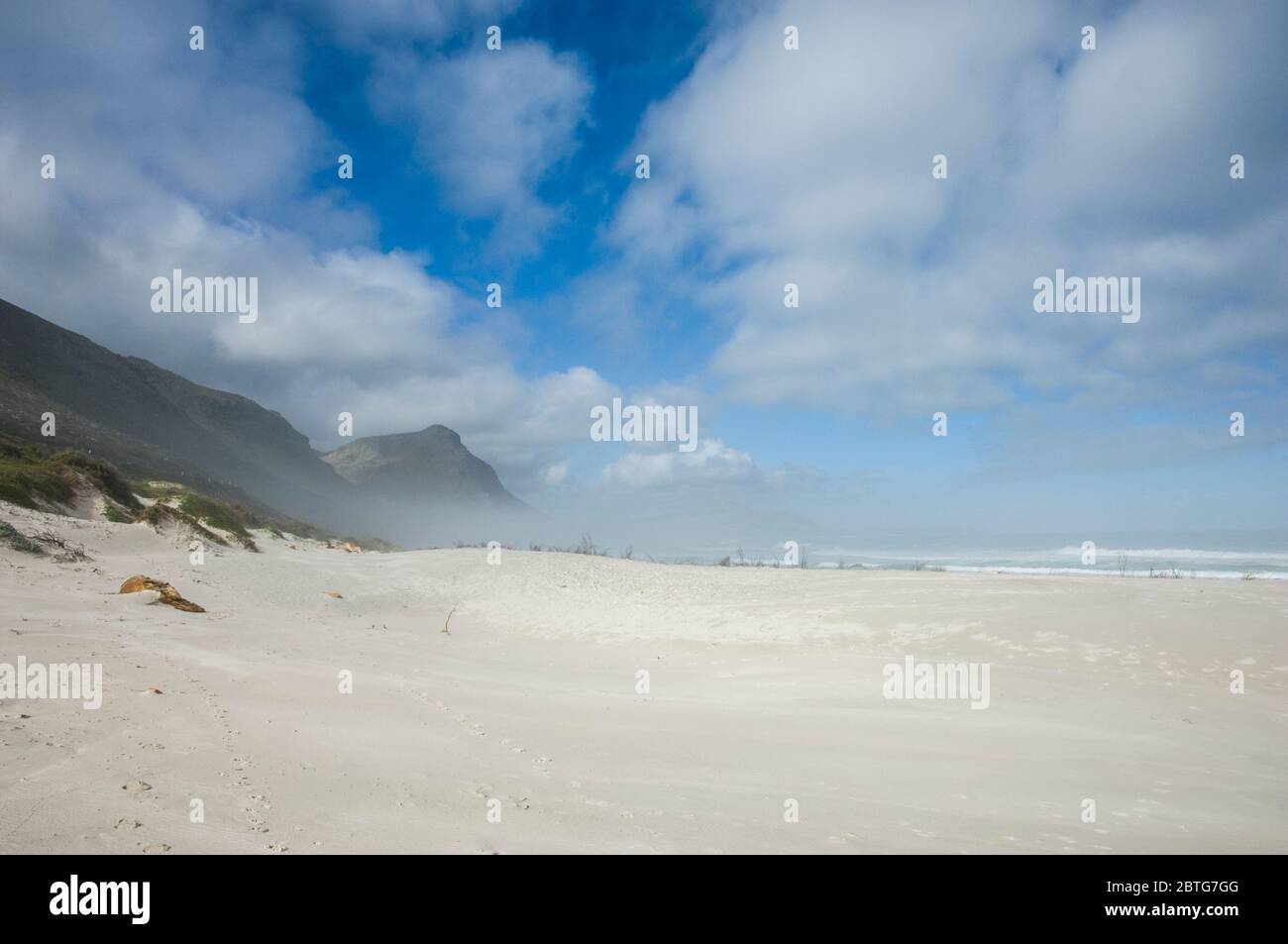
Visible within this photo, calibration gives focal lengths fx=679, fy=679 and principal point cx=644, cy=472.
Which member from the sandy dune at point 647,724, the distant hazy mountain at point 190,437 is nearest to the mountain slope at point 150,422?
the distant hazy mountain at point 190,437

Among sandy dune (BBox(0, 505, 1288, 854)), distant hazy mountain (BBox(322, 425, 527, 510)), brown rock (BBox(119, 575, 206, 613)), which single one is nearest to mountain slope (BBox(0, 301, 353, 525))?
distant hazy mountain (BBox(322, 425, 527, 510))

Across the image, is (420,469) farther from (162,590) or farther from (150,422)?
(162,590)

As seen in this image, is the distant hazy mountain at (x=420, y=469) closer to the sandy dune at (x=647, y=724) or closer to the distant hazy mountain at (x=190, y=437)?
the distant hazy mountain at (x=190, y=437)

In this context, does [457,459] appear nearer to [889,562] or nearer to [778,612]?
[889,562]

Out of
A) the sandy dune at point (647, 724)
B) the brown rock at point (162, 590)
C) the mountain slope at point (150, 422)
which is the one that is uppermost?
the mountain slope at point (150, 422)

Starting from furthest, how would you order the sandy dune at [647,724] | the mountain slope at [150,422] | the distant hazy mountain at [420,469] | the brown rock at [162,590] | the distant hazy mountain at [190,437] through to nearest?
1. the distant hazy mountain at [420,469]
2. the distant hazy mountain at [190,437]
3. the mountain slope at [150,422]
4. the brown rock at [162,590]
5. the sandy dune at [647,724]

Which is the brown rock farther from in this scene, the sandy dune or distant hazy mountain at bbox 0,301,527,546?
distant hazy mountain at bbox 0,301,527,546
